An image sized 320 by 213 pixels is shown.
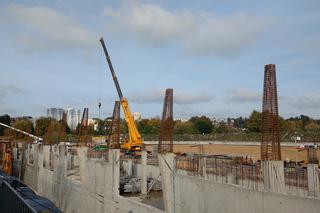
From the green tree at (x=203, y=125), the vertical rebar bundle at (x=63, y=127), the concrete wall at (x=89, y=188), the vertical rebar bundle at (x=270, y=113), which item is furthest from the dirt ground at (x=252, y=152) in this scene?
the green tree at (x=203, y=125)

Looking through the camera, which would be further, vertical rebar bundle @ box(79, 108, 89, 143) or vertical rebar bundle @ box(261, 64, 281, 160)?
vertical rebar bundle @ box(79, 108, 89, 143)

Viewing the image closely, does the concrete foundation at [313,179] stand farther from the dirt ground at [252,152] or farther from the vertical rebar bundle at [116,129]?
the dirt ground at [252,152]

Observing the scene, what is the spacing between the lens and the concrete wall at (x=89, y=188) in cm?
2046

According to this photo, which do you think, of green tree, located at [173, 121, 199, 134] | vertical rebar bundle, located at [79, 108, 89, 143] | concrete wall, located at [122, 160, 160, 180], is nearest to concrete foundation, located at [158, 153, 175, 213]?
concrete wall, located at [122, 160, 160, 180]

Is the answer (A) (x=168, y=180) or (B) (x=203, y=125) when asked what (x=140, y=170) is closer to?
(A) (x=168, y=180)

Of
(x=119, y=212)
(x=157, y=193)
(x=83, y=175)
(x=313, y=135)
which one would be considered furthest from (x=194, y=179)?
(x=313, y=135)

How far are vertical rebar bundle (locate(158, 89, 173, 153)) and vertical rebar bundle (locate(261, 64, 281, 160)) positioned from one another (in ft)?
21.4

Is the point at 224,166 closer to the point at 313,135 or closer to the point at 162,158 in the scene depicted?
the point at 162,158

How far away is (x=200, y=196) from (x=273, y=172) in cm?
330

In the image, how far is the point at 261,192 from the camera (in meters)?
11.5

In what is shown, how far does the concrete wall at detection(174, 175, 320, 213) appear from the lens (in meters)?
10.2

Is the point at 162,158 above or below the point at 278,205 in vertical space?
above

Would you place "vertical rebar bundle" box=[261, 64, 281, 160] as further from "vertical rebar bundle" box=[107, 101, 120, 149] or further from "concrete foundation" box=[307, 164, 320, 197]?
"vertical rebar bundle" box=[107, 101, 120, 149]

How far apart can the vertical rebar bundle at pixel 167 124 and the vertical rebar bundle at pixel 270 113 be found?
6.51 metres
